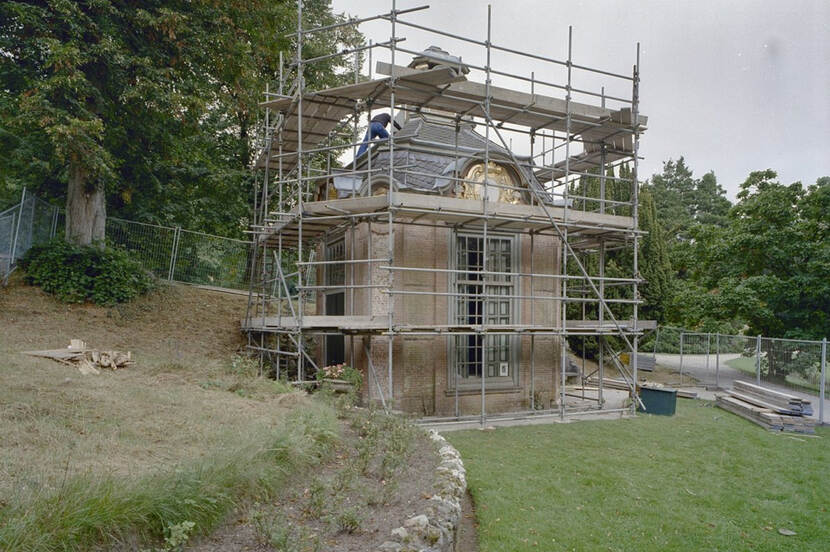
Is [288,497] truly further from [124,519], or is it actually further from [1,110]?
[1,110]

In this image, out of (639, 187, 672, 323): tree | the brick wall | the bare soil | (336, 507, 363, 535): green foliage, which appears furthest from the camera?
(639, 187, 672, 323): tree

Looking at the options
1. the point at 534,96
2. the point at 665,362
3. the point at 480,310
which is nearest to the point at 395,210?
the point at 480,310

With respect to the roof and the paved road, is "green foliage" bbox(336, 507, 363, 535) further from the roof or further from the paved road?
the paved road

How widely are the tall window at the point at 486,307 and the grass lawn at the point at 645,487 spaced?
212cm

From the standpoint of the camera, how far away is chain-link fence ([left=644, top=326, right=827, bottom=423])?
580 inches

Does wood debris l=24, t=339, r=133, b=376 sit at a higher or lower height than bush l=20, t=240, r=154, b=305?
lower

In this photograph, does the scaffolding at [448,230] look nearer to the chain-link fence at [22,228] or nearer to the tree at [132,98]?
the tree at [132,98]

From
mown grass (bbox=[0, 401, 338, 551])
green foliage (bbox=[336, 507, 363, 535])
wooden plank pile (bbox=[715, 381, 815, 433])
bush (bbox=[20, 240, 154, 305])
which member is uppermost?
bush (bbox=[20, 240, 154, 305])

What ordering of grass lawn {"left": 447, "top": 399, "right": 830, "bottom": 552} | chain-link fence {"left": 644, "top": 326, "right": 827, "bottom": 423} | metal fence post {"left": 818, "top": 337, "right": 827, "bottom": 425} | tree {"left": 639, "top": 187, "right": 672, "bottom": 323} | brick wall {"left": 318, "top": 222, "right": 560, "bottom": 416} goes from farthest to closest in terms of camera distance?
tree {"left": 639, "top": 187, "right": 672, "bottom": 323}
chain-link fence {"left": 644, "top": 326, "right": 827, "bottom": 423}
metal fence post {"left": 818, "top": 337, "right": 827, "bottom": 425}
brick wall {"left": 318, "top": 222, "right": 560, "bottom": 416}
grass lawn {"left": 447, "top": 399, "right": 830, "bottom": 552}

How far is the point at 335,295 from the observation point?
15266 mm

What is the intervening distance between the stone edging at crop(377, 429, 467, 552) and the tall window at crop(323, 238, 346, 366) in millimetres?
8219

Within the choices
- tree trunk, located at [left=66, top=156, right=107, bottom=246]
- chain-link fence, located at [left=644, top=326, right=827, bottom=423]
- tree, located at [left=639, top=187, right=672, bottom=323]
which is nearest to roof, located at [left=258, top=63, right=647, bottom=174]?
tree trunk, located at [left=66, top=156, right=107, bottom=246]

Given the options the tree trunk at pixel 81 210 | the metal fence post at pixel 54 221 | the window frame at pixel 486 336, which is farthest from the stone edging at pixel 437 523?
the metal fence post at pixel 54 221

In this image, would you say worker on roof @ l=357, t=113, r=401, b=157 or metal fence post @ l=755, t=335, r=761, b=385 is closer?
worker on roof @ l=357, t=113, r=401, b=157
